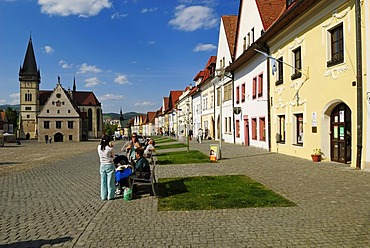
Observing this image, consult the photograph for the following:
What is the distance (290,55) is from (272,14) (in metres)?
7.18

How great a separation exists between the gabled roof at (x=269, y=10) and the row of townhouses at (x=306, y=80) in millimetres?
72

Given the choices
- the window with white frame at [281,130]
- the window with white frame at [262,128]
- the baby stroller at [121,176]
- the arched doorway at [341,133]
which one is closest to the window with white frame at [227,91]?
the window with white frame at [262,128]

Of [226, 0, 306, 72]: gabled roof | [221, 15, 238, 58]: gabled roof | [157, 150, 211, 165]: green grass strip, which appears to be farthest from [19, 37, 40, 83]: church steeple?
[157, 150, 211, 165]: green grass strip

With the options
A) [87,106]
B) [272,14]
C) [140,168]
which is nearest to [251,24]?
[272,14]

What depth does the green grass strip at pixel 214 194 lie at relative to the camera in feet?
24.9

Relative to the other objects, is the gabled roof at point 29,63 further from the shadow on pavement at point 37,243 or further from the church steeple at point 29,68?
the shadow on pavement at point 37,243

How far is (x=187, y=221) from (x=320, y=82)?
1131 cm

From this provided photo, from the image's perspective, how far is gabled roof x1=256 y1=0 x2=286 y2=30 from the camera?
958 inches

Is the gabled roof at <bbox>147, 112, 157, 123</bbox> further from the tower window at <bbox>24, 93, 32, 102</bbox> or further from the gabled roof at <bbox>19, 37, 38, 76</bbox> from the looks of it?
the gabled roof at <bbox>19, 37, 38, 76</bbox>

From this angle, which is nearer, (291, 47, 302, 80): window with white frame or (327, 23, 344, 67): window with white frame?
(327, 23, 344, 67): window with white frame

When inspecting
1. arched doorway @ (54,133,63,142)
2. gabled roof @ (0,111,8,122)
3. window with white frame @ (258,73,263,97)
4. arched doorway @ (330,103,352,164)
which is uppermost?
gabled roof @ (0,111,8,122)

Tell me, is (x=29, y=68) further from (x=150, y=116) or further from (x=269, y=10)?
(x=269, y=10)

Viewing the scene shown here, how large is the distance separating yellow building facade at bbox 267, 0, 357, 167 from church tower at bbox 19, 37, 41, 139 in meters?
104

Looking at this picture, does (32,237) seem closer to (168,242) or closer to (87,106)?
(168,242)
